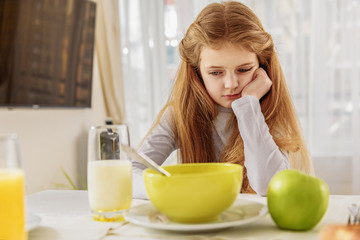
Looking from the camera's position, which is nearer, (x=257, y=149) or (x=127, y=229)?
(x=127, y=229)

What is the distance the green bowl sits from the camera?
0.67 metres

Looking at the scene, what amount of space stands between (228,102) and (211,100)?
8 cm

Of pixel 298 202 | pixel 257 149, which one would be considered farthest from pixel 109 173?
pixel 257 149

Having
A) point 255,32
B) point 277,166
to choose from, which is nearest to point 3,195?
point 277,166

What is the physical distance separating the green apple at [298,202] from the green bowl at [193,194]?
0.08 meters

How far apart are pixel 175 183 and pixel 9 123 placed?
1.83 meters

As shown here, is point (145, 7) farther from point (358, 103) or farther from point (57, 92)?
point (358, 103)

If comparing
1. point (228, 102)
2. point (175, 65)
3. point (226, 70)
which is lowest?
point (228, 102)

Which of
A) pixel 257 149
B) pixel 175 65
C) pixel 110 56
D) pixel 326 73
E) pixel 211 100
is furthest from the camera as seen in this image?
pixel 175 65

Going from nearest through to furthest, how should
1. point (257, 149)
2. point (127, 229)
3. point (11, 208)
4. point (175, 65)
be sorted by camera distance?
point (11, 208)
point (127, 229)
point (257, 149)
point (175, 65)

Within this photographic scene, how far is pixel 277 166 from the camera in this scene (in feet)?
4.45

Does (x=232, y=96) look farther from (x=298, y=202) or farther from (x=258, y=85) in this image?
(x=298, y=202)

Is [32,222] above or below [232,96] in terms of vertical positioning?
below

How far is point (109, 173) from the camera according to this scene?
0.77 metres
